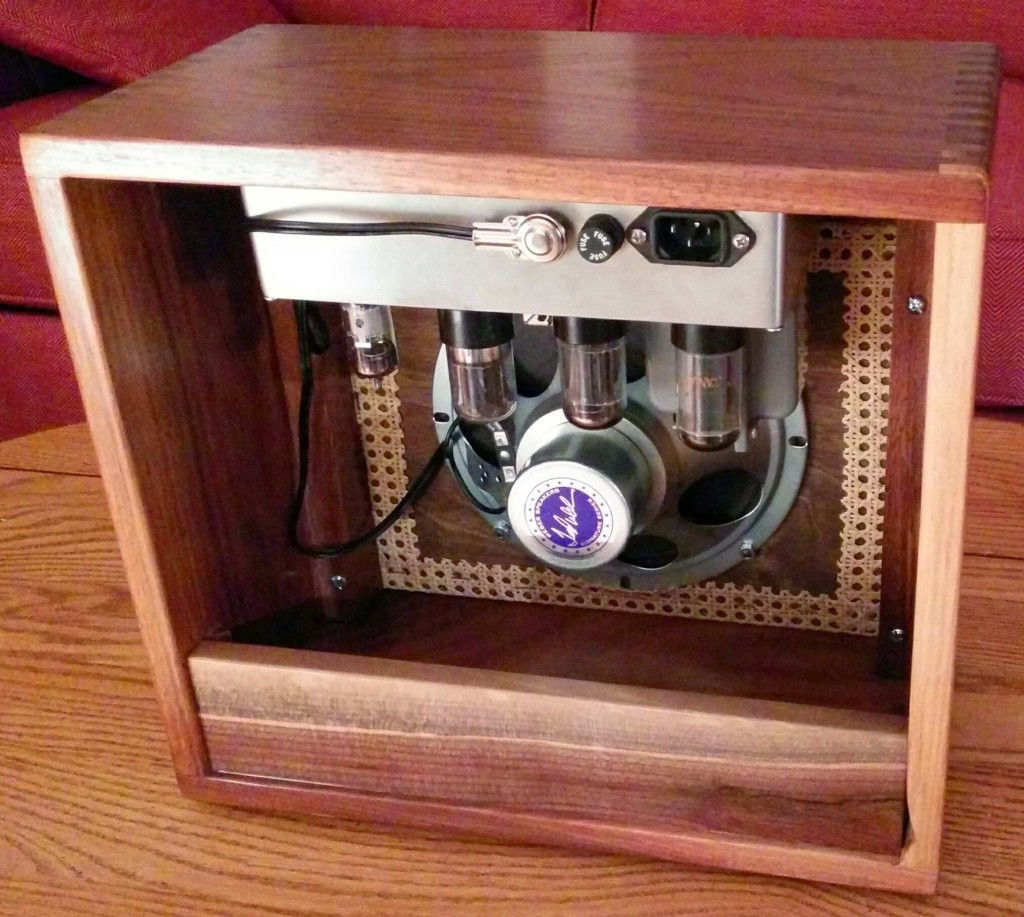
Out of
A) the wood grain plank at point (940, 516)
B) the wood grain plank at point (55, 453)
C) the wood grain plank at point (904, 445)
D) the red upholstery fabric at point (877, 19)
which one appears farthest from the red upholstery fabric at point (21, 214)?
the wood grain plank at point (940, 516)

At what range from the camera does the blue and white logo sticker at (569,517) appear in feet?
A: 2.38

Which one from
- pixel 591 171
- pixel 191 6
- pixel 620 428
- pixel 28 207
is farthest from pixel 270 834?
pixel 191 6

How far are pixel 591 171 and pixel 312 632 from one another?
1.41 feet

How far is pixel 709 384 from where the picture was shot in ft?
2.24

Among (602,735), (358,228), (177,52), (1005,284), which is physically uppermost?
(358,228)

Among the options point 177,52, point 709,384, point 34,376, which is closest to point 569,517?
point 709,384

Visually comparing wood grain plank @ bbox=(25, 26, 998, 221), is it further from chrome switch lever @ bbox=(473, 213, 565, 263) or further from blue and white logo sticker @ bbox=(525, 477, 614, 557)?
blue and white logo sticker @ bbox=(525, 477, 614, 557)

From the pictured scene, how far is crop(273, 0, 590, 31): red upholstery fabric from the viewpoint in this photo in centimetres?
181

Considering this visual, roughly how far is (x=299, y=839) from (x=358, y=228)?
320 millimetres

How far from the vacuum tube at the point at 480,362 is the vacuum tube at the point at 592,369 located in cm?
3

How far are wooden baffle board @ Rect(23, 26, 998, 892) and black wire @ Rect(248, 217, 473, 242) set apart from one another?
0.05 m

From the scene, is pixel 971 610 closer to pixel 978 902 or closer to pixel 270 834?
pixel 978 902

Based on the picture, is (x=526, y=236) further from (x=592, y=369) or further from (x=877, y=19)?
(x=877, y=19)
